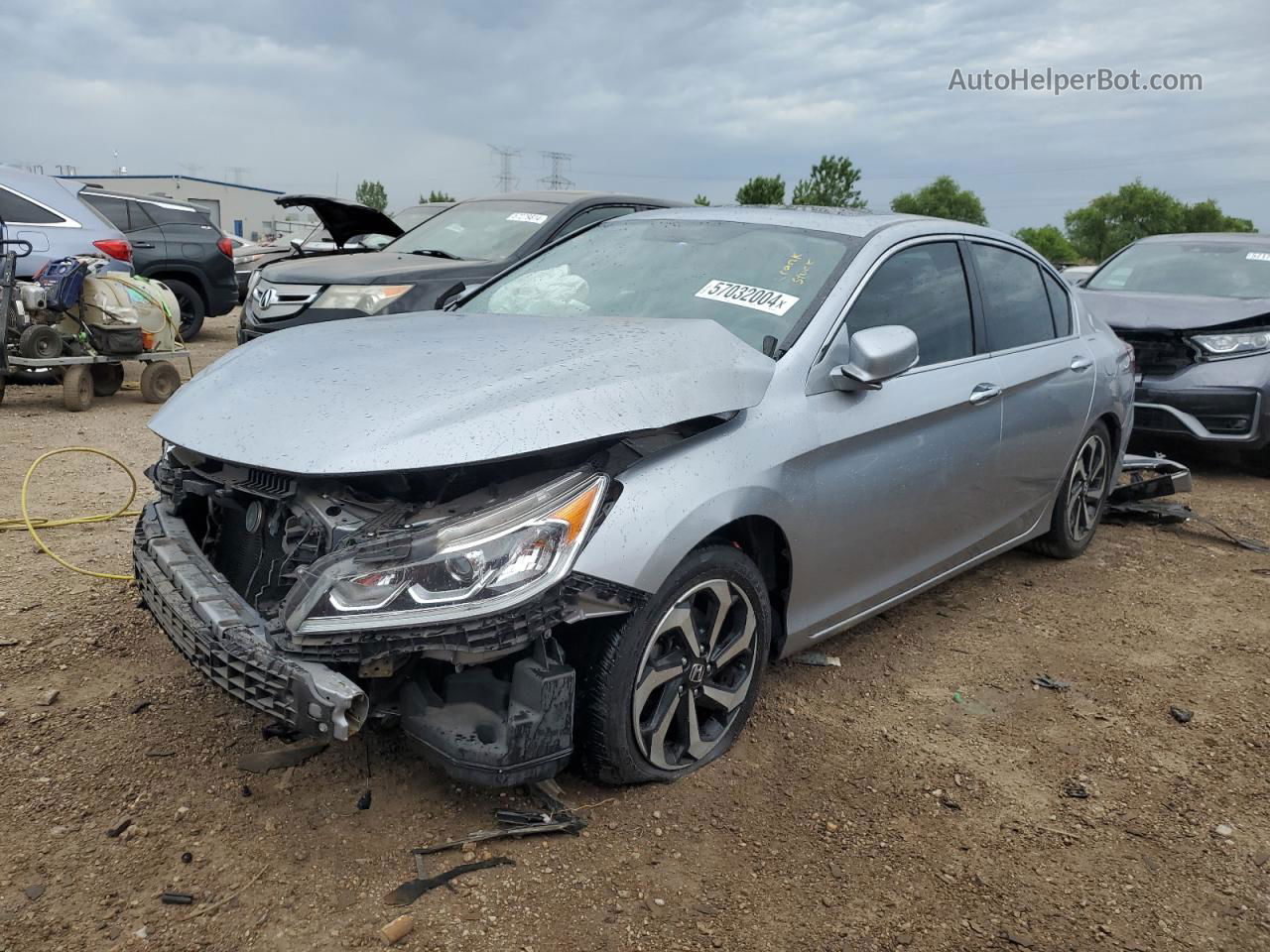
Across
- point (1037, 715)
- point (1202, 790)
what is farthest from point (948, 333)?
point (1202, 790)

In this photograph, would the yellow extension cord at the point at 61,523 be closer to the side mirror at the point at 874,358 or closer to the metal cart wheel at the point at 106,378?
the side mirror at the point at 874,358

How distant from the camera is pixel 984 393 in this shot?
3.86 m

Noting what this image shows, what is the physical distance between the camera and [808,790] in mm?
2949

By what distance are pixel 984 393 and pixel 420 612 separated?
2.46m

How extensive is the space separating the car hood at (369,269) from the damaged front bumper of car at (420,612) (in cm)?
459

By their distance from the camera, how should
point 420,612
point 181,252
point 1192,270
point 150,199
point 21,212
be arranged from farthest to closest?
point 150,199 < point 181,252 < point 21,212 < point 1192,270 < point 420,612

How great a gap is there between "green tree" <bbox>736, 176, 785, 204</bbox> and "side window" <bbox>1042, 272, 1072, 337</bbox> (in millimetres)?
31611

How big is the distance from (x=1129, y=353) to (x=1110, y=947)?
373cm

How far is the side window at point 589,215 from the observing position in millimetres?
7469

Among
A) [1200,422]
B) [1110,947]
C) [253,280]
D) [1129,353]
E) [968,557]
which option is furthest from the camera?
[253,280]

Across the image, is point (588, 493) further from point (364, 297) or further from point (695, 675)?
point (364, 297)

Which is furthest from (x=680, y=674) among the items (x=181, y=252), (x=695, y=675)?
(x=181, y=252)

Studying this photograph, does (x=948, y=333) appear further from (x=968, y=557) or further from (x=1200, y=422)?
(x=1200, y=422)

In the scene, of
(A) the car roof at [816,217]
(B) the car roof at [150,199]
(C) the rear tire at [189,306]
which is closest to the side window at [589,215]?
(A) the car roof at [816,217]
